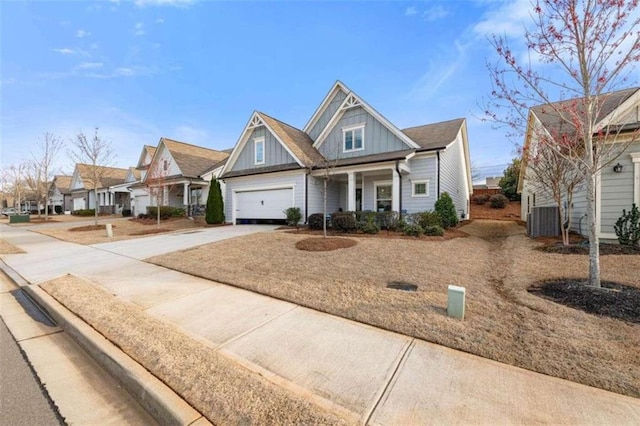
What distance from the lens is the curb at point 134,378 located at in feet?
7.34

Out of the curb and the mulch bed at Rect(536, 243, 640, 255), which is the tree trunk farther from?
the curb

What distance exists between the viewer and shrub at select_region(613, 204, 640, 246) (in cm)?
803

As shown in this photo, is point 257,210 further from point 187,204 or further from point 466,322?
point 466,322

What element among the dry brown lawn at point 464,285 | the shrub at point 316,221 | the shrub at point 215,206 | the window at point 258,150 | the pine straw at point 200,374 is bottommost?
the pine straw at point 200,374

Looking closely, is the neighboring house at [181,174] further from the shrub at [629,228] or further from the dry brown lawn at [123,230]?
the shrub at [629,228]

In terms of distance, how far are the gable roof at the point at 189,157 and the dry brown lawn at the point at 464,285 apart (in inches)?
646

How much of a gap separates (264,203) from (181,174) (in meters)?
10.00

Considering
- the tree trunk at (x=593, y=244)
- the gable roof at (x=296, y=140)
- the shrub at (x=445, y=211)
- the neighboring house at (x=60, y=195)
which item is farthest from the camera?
the neighboring house at (x=60, y=195)

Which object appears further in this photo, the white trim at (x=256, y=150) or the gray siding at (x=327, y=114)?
the white trim at (x=256, y=150)

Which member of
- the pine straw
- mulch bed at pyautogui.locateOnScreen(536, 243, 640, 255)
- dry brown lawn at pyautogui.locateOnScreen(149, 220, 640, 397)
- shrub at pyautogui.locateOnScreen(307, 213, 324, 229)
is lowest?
the pine straw

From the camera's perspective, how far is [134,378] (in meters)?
2.69

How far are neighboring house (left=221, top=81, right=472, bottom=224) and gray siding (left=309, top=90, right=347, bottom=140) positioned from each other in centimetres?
6

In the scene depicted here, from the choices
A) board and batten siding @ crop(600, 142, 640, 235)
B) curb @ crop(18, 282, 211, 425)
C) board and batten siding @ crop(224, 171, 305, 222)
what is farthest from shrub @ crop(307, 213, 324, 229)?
board and batten siding @ crop(600, 142, 640, 235)

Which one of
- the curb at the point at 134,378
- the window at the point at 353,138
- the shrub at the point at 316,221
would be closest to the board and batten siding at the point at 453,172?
the window at the point at 353,138
